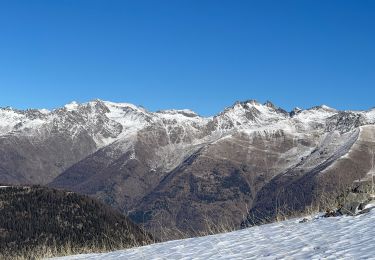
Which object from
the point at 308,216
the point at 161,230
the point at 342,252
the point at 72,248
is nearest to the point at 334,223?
the point at 308,216

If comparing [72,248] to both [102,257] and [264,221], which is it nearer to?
[102,257]

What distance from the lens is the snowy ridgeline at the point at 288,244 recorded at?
12.1 meters

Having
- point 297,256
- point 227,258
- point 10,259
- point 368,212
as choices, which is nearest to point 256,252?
point 227,258

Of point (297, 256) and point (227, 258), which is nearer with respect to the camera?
point (297, 256)

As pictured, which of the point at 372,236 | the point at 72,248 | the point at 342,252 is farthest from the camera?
the point at 72,248

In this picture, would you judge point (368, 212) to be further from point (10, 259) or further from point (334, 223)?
point (10, 259)

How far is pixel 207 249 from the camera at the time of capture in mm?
16094

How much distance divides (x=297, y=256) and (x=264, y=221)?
9111 millimetres

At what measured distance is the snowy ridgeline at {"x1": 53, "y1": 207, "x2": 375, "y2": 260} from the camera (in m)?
12.1

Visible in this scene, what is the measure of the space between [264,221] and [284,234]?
17.1 feet

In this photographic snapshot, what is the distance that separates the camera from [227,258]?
45.2 ft

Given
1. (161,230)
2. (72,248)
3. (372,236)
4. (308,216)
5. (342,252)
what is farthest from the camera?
(72,248)

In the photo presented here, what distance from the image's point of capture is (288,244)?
13969mm

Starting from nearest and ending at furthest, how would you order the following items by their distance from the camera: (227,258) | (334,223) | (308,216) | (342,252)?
(342,252)
(227,258)
(334,223)
(308,216)
